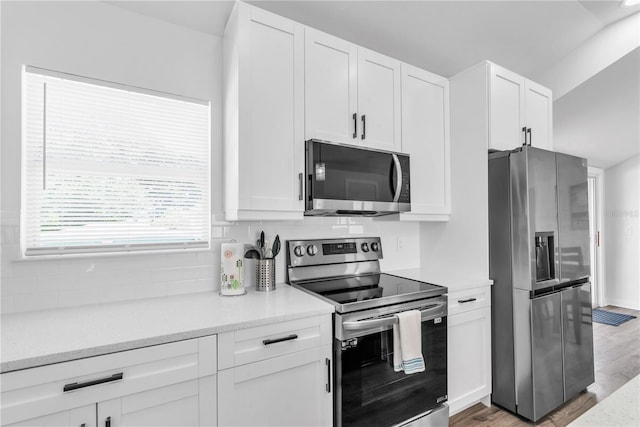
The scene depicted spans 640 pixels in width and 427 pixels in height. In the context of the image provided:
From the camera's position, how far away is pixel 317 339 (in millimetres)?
1557

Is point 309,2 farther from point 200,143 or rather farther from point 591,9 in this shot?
point 591,9

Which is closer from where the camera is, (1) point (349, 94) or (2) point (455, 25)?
(1) point (349, 94)

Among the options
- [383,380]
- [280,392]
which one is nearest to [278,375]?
[280,392]

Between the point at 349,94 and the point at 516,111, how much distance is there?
1.39 metres

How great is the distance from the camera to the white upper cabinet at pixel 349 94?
1905 mm

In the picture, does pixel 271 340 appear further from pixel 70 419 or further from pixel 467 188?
pixel 467 188

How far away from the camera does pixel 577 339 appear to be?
2373 mm

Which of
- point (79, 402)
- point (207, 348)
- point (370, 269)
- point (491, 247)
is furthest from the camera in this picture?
point (370, 269)

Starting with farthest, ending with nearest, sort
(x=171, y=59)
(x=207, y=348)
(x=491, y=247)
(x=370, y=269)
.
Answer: (x=370, y=269) < (x=491, y=247) < (x=171, y=59) < (x=207, y=348)

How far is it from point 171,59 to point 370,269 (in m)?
1.87

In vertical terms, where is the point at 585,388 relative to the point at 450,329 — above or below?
below

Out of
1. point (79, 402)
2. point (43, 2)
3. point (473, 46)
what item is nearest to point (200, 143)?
point (43, 2)

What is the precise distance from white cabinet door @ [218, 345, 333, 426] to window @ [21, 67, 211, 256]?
2.80 feet

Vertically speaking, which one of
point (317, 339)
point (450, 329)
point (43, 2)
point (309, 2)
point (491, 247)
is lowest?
point (450, 329)
